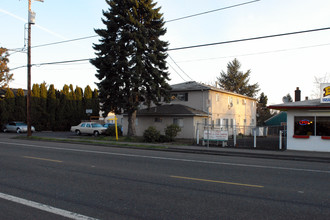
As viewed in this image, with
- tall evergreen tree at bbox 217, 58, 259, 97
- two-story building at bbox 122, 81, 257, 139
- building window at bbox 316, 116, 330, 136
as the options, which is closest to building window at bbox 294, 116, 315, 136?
building window at bbox 316, 116, 330, 136

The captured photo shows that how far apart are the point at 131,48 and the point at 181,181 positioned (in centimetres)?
2074

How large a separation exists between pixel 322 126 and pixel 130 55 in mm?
17550

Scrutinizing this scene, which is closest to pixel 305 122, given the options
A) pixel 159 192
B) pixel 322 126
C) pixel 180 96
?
pixel 322 126

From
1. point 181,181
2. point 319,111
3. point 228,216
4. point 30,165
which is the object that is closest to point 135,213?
point 228,216

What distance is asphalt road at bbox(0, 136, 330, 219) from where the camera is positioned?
5645 millimetres

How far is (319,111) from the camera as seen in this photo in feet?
60.9

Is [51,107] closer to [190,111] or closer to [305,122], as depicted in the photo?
[190,111]

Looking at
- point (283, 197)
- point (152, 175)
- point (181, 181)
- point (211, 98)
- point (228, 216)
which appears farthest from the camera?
point (211, 98)

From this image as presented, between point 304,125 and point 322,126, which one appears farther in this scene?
point 304,125

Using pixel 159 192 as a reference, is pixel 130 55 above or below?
above

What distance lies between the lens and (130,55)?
28172mm

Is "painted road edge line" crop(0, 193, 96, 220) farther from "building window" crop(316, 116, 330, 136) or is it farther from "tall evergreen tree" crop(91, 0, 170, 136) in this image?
"tall evergreen tree" crop(91, 0, 170, 136)

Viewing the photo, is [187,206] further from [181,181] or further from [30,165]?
[30,165]

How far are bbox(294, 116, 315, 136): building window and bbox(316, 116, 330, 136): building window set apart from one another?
28 cm
